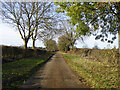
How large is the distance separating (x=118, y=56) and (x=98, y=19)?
379cm

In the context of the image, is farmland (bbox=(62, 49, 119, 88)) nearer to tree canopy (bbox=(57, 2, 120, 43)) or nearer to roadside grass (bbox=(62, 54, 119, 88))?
roadside grass (bbox=(62, 54, 119, 88))

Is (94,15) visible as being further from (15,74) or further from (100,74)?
(15,74)

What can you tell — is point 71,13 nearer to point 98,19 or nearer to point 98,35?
point 98,19

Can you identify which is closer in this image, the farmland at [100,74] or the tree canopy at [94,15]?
the farmland at [100,74]

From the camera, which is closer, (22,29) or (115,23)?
(115,23)

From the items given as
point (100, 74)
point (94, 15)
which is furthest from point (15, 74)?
point (94, 15)

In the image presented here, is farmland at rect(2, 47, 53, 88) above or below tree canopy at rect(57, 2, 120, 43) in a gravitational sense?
below

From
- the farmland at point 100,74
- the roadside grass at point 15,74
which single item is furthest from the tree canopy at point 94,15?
the roadside grass at point 15,74

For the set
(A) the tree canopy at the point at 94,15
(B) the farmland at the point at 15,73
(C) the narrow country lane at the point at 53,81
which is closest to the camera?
(C) the narrow country lane at the point at 53,81

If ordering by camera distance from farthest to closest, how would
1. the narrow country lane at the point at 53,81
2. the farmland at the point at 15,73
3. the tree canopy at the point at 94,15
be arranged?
the tree canopy at the point at 94,15 < the farmland at the point at 15,73 < the narrow country lane at the point at 53,81

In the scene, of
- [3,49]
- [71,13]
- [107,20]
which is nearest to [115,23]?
[107,20]

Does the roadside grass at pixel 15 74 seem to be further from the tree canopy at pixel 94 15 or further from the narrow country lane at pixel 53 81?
the tree canopy at pixel 94 15

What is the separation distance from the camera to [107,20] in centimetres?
933

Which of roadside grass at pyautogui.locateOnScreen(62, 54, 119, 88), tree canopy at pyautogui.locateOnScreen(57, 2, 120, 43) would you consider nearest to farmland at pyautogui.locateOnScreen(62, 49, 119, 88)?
roadside grass at pyautogui.locateOnScreen(62, 54, 119, 88)
